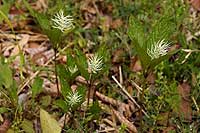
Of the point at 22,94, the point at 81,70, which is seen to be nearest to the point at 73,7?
the point at 22,94

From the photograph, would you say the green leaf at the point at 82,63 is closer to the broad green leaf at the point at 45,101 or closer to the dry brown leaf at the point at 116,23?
the broad green leaf at the point at 45,101

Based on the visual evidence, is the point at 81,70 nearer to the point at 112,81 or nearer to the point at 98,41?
the point at 112,81

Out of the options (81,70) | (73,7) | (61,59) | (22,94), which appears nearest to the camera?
(81,70)

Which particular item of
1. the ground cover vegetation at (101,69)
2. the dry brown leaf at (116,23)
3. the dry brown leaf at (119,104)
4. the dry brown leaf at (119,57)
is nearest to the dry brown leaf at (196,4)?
the ground cover vegetation at (101,69)

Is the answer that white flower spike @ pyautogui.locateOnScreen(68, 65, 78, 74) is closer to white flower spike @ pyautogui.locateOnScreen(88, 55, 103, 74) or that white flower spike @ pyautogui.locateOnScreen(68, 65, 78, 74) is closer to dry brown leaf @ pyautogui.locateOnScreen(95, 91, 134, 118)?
white flower spike @ pyautogui.locateOnScreen(88, 55, 103, 74)

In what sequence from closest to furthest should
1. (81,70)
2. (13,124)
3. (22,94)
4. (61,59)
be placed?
(81,70) → (13,124) → (22,94) → (61,59)

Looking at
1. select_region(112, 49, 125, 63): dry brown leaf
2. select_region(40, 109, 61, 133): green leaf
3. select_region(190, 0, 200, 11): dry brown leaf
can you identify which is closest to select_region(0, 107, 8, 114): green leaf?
select_region(40, 109, 61, 133): green leaf
